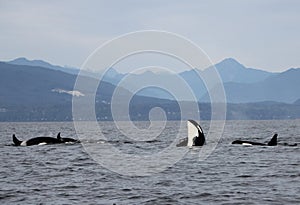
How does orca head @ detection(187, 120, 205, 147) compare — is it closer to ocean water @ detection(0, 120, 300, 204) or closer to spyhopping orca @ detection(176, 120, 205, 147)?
spyhopping orca @ detection(176, 120, 205, 147)

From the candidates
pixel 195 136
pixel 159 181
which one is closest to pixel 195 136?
pixel 195 136

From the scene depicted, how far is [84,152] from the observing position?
4491 centimetres

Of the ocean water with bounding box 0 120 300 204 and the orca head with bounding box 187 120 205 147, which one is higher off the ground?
the orca head with bounding box 187 120 205 147

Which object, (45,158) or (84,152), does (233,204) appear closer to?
(45,158)

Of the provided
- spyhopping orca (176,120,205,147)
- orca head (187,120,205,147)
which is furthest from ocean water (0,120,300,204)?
orca head (187,120,205,147)

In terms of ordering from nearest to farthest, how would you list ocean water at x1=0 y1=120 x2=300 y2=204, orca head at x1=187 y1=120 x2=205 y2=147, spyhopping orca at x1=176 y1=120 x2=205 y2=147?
1. ocean water at x1=0 y1=120 x2=300 y2=204
2. spyhopping orca at x1=176 y1=120 x2=205 y2=147
3. orca head at x1=187 y1=120 x2=205 y2=147

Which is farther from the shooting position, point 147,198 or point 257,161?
point 257,161

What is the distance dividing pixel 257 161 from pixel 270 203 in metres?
15.3

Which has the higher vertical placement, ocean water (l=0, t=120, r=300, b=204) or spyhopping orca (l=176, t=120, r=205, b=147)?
spyhopping orca (l=176, t=120, r=205, b=147)

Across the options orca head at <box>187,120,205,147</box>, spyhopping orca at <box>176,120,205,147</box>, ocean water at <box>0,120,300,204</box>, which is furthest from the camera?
orca head at <box>187,120,205,147</box>

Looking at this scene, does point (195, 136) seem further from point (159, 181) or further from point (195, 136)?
point (159, 181)

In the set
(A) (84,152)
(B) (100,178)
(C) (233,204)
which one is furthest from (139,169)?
(A) (84,152)

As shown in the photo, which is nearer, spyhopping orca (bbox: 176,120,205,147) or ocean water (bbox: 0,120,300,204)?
ocean water (bbox: 0,120,300,204)

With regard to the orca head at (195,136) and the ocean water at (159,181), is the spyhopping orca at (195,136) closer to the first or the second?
the orca head at (195,136)
